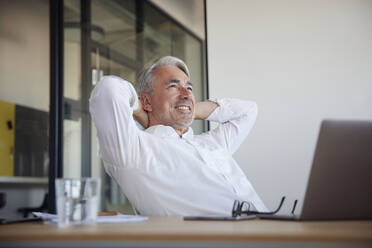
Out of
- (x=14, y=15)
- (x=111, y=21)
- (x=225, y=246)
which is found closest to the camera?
(x=225, y=246)

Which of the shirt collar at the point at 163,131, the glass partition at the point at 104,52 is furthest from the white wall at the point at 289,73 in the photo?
the shirt collar at the point at 163,131

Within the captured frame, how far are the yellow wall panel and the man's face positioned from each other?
→ 263 cm

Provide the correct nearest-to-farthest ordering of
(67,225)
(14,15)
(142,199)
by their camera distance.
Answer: (67,225) → (142,199) → (14,15)

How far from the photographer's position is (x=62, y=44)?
325 cm

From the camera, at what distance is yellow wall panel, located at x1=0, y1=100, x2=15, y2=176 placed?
440 centimetres

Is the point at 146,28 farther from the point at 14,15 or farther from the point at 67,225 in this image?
the point at 67,225

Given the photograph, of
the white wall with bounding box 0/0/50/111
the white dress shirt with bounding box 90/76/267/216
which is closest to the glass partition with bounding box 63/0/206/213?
the white dress shirt with bounding box 90/76/267/216

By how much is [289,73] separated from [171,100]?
1.01 metres

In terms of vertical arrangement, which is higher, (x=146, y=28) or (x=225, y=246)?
(x=146, y=28)

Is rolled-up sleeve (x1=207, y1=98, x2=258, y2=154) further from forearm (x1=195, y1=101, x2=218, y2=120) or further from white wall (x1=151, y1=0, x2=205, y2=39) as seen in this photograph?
white wall (x1=151, y1=0, x2=205, y2=39)

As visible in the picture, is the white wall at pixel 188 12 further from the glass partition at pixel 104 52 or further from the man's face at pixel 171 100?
the man's face at pixel 171 100

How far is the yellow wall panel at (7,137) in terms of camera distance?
173 inches

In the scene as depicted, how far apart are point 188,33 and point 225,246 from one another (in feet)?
8.99

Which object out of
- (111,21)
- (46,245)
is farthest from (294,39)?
(46,245)
